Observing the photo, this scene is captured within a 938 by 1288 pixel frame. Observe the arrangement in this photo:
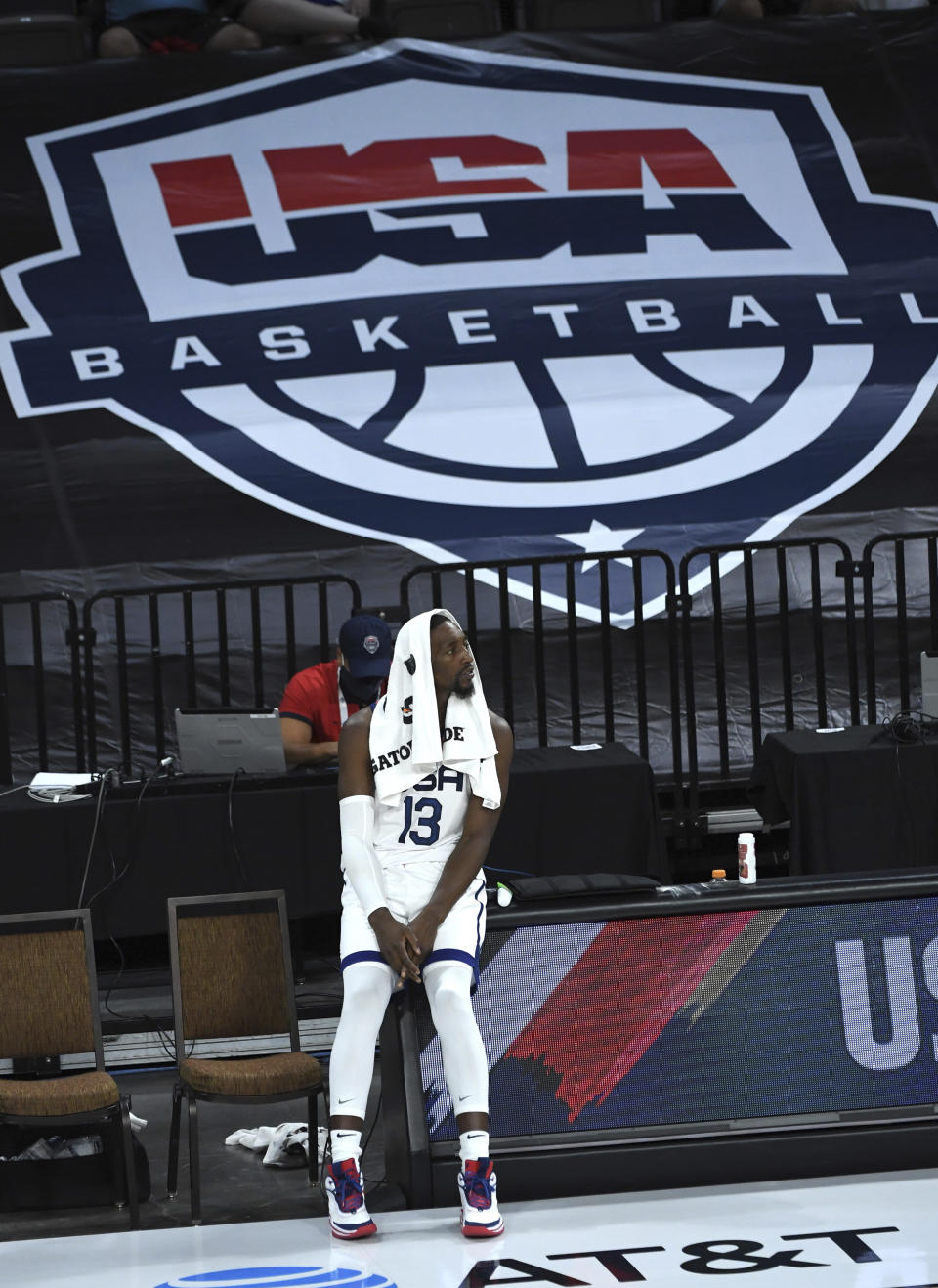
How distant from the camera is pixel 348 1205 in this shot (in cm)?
400

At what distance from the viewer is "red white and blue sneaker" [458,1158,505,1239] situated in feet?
12.9

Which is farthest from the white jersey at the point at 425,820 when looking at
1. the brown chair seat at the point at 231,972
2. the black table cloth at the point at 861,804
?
the black table cloth at the point at 861,804

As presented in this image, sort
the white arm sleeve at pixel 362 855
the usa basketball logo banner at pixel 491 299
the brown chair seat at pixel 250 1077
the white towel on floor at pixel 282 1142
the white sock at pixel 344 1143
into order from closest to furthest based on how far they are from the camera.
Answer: the white sock at pixel 344 1143 → the white arm sleeve at pixel 362 855 → the brown chair seat at pixel 250 1077 → the white towel on floor at pixel 282 1142 → the usa basketball logo banner at pixel 491 299

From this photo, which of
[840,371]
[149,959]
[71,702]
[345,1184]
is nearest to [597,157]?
[840,371]

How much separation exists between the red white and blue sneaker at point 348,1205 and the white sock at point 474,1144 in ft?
0.89

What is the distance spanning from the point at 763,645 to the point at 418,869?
3940 mm

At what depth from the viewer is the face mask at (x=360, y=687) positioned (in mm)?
5957

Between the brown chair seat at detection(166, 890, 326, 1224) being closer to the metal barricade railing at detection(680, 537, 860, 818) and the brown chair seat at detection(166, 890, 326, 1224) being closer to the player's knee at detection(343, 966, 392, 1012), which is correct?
the player's knee at detection(343, 966, 392, 1012)

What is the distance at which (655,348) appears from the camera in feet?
29.5

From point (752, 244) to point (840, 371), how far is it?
1.08 m

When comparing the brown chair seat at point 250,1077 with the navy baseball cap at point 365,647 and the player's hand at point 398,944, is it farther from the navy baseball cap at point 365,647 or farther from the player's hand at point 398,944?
the navy baseball cap at point 365,647

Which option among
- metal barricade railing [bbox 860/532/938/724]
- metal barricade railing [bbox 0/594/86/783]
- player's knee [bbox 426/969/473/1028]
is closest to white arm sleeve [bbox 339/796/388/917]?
player's knee [bbox 426/969/473/1028]

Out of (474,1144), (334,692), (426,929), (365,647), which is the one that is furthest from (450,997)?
(334,692)

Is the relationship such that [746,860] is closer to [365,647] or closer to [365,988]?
[365,988]
